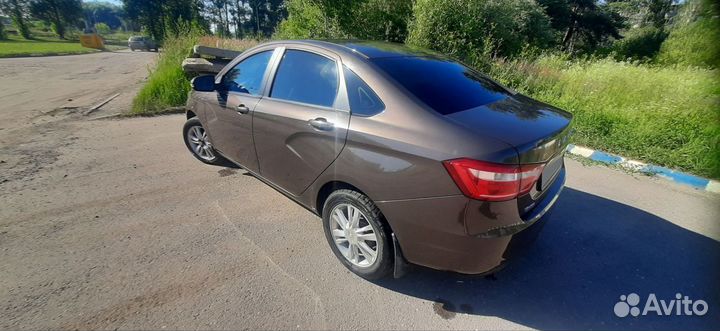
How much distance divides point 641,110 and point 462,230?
6064mm

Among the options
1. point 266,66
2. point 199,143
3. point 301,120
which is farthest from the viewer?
point 199,143

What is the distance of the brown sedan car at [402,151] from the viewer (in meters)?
1.82

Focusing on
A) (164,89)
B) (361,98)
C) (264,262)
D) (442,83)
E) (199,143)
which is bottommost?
(264,262)

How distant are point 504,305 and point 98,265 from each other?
3.03 metres

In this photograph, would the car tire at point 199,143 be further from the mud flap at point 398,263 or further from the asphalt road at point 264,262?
the mud flap at point 398,263

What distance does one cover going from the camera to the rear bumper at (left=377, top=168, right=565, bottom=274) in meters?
1.82

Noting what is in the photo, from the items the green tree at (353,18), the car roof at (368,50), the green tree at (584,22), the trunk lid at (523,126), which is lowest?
the trunk lid at (523,126)

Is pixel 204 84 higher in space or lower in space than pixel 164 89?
higher

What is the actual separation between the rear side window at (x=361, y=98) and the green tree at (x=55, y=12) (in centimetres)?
7732

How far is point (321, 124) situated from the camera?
2.35 meters

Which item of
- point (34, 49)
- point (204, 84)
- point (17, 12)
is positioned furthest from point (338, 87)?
A: point (17, 12)

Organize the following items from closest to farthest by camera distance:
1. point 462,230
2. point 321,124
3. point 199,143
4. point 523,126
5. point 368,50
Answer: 1. point 462,230
2. point 523,126
3. point 321,124
4. point 368,50
5. point 199,143

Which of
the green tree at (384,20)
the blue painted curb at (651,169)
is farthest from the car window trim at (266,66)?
the green tree at (384,20)

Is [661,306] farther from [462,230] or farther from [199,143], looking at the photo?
[199,143]
